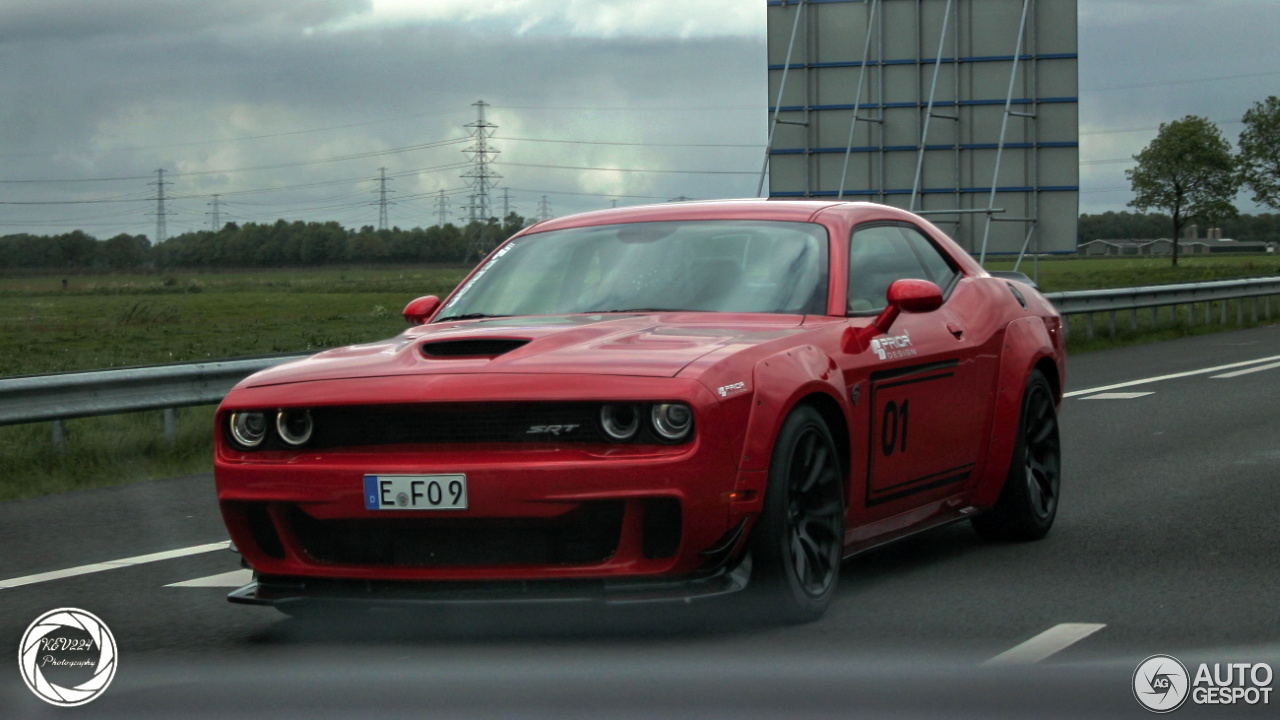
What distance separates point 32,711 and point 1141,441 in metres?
8.07

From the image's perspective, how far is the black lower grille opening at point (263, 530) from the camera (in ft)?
16.6

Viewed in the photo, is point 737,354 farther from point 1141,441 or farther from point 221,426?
point 1141,441

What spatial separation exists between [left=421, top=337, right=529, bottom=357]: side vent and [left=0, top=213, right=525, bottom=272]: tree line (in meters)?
63.6

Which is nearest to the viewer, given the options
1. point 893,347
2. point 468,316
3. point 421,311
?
point 893,347

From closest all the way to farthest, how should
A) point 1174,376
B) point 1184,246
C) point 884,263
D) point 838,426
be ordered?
point 838,426
point 884,263
point 1174,376
point 1184,246

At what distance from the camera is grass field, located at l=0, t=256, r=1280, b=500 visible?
10.8m

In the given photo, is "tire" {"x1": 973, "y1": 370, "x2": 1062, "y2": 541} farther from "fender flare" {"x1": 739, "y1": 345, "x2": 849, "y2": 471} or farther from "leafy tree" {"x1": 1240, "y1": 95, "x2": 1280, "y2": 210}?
"leafy tree" {"x1": 1240, "y1": 95, "x2": 1280, "y2": 210}

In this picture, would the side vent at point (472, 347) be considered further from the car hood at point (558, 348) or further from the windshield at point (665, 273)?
the windshield at point (665, 273)

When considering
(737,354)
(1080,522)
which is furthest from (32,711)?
(1080,522)

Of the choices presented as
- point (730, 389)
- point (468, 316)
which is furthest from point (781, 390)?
point (468, 316)

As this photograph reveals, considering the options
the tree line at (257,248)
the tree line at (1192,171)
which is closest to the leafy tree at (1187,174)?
the tree line at (1192,171)

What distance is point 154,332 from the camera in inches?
1328

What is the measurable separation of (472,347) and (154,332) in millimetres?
29774

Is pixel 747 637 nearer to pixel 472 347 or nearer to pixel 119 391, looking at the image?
pixel 472 347
